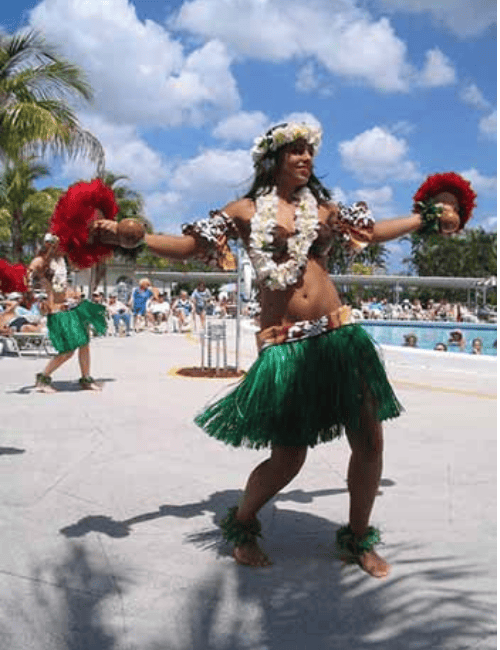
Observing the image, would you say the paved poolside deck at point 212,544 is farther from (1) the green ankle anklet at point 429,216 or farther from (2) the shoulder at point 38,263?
(2) the shoulder at point 38,263

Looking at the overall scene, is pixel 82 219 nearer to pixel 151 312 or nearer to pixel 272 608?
pixel 272 608

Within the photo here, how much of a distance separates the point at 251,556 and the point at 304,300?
1.13m

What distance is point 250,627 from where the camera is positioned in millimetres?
2682

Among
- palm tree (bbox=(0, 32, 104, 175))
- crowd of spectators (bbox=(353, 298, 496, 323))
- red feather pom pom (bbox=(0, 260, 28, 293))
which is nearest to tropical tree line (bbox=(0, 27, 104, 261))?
palm tree (bbox=(0, 32, 104, 175))

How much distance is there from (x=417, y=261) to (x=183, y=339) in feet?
175

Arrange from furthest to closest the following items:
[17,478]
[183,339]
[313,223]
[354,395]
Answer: [183,339], [17,478], [313,223], [354,395]

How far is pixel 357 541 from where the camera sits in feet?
10.8

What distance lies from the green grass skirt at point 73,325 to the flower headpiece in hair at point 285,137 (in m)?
5.38

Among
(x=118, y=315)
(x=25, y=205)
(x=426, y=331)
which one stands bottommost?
(x=426, y=331)

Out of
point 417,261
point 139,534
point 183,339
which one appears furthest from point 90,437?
point 417,261

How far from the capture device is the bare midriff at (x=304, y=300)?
127 inches

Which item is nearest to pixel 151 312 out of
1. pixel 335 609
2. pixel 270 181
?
pixel 270 181

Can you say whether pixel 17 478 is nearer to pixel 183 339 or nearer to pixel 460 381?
pixel 460 381

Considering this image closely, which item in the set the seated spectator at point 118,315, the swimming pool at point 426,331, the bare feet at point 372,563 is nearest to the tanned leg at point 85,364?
the bare feet at point 372,563
